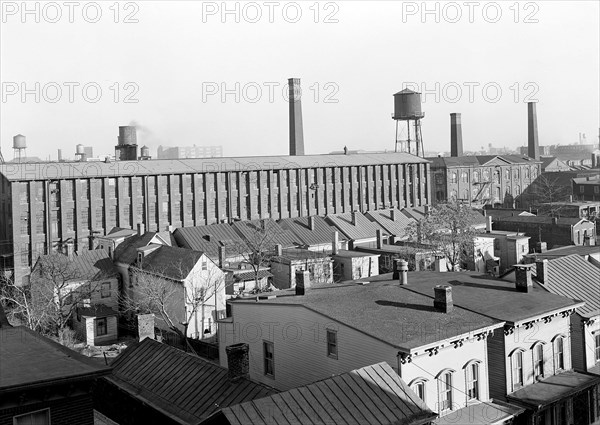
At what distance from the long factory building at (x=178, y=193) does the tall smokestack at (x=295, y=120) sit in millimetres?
5146

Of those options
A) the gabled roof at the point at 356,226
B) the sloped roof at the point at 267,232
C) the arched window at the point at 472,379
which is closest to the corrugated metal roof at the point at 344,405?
the arched window at the point at 472,379

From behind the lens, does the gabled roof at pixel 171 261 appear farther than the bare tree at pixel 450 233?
No

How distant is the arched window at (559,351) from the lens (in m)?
24.5

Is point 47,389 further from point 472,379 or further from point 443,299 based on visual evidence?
point 472,379

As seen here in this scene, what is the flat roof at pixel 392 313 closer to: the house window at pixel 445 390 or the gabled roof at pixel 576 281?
the house window at pixel 445 390

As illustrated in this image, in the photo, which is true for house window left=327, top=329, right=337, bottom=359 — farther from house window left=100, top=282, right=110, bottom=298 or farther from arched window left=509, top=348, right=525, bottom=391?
house window left=100, top=282, right=110, bottom=298

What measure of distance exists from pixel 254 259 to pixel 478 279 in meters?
26.2

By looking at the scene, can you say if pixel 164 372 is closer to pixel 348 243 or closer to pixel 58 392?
pixel 58 392

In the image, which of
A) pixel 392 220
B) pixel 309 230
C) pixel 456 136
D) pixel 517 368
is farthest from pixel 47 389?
pixel 456 136

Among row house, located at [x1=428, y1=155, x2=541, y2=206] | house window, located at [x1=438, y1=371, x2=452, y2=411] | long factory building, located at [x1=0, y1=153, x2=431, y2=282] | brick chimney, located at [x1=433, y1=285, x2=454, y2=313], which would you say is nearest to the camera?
house window, located at [x1=438, y1=371, x2=452, y2=411]

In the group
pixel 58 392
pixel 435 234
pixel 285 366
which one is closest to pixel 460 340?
pixel 285 366

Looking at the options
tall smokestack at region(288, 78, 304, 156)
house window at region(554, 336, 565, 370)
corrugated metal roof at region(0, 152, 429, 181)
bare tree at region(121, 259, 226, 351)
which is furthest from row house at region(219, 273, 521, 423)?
tall smokestack at region(288, 78, 304, 156)

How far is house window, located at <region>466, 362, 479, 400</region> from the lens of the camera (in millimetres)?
21594

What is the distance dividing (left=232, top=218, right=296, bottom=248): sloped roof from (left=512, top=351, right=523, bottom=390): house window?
36.5 meters
